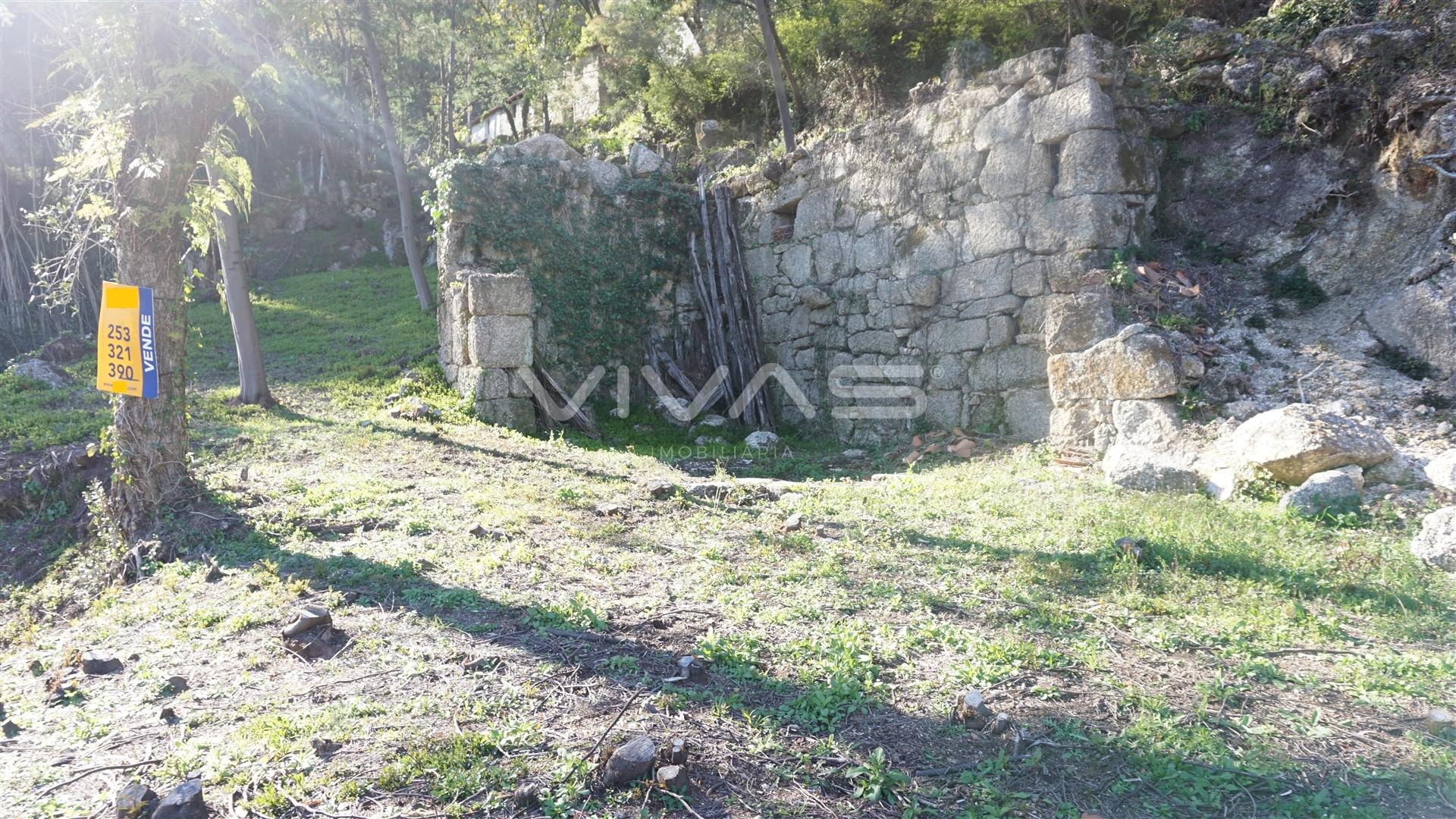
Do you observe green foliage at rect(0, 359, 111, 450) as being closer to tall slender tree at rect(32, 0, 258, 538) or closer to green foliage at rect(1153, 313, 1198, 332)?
tall slender tree at rect(32, 0, 258, 538)

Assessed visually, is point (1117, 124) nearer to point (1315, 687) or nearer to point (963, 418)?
point (963, 418)

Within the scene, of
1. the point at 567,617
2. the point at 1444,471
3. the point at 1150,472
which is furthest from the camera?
the point at 1150,472

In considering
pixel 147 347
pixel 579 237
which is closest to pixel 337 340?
pixel 579 237

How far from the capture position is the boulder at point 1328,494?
15.1ft

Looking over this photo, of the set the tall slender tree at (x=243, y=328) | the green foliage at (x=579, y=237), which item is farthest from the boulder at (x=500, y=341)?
the tall slender tree at (x=243, y=328)

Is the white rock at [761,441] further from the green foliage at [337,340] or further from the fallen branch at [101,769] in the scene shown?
the fallen branch at [101,769]

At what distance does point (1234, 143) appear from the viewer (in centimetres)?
722

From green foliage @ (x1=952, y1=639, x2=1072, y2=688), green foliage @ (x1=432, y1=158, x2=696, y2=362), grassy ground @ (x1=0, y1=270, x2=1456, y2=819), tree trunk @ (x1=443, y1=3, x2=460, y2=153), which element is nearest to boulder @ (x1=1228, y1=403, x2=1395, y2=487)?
grassy ground @ (x1=0, y1=270, x2=1456, y2=819)

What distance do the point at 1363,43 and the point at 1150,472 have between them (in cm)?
414

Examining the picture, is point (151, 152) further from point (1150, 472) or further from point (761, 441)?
point (1150, 472)

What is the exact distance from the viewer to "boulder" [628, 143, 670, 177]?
11.1 meters

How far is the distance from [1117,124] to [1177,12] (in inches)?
188

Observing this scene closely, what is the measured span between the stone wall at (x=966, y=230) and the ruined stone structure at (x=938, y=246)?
0.01 meters

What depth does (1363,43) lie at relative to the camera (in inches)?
261
